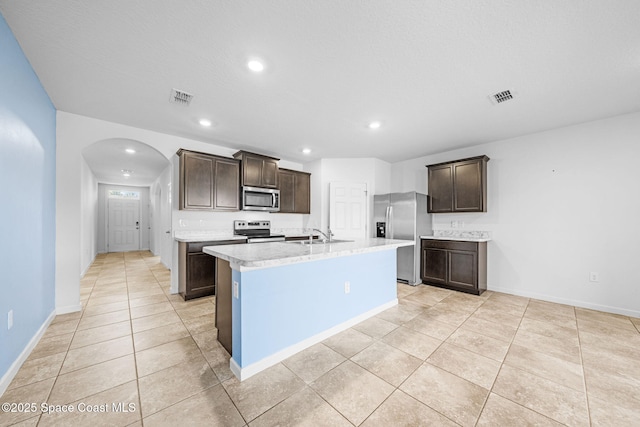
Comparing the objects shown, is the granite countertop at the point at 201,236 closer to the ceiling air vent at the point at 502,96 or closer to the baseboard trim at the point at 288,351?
the baseboard trim at the point at 288,351

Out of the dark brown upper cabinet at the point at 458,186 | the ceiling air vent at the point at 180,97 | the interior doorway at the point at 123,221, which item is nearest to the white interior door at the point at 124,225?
the interior doorway at the point at 123,221

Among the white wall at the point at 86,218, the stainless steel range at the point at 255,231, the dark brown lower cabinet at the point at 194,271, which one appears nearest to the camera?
the dark brown lower cabinet at the point at 194,271

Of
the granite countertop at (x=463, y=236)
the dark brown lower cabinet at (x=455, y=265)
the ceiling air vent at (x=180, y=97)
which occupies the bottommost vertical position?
the dark brown lower cabinet at (x=455, y=265)

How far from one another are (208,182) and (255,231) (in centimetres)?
131

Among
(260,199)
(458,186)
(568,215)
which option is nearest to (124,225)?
(260,199)

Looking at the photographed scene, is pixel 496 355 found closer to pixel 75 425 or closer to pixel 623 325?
pixel 623 325

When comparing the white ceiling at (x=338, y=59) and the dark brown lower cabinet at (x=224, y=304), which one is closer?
the white ceiling at (x=338, y=59)

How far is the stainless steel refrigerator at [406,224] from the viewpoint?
446cm

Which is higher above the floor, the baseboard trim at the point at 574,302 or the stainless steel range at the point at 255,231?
the stainless steel range at the point at 255,231

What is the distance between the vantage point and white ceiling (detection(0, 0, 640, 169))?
161cm

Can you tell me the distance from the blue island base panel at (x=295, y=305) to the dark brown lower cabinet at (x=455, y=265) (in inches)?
72.2

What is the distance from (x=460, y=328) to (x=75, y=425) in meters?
3.23

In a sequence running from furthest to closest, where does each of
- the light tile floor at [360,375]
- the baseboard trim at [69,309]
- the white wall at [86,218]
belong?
the white wall at [86,218] → the baseboard trim at [69,309] → the light tile floor at [360,375]

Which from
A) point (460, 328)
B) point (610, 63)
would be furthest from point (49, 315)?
point (610, 63)
